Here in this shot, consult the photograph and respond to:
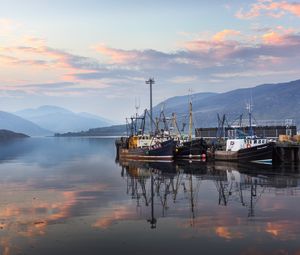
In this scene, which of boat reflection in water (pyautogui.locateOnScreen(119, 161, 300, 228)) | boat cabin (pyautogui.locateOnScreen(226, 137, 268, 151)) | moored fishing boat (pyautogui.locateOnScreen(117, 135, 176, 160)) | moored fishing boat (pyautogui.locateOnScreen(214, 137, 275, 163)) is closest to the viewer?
boat reflection in water (pyautogui.locateOnScreen(119, 161, 300, 228))

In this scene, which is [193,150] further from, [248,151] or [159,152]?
[248,151]

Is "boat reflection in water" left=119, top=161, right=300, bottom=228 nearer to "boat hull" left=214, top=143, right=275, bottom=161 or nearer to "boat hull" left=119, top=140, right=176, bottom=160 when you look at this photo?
"boat hull" left=214, top=143, right=275, bottom=161

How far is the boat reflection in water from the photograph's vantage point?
3631cm

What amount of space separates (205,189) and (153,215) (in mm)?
15405

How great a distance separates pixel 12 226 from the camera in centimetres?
3103

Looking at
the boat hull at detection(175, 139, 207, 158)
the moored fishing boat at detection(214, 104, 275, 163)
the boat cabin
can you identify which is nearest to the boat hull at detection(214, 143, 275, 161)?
the moored fishing boat at detection(214, 104, 275, 163)

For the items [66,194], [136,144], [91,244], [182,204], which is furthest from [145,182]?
[136,144]

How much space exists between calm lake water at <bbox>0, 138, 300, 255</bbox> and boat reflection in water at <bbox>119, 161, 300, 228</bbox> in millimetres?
81

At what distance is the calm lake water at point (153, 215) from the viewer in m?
26.0

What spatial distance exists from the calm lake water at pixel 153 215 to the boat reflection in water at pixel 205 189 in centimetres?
8

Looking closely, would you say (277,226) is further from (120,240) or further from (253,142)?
(253,142)

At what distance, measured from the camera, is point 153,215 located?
3434 cm

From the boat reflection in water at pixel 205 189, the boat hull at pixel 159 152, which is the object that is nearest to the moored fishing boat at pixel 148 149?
the boat hull at pixel 159 152

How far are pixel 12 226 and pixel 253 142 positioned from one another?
62.5m
